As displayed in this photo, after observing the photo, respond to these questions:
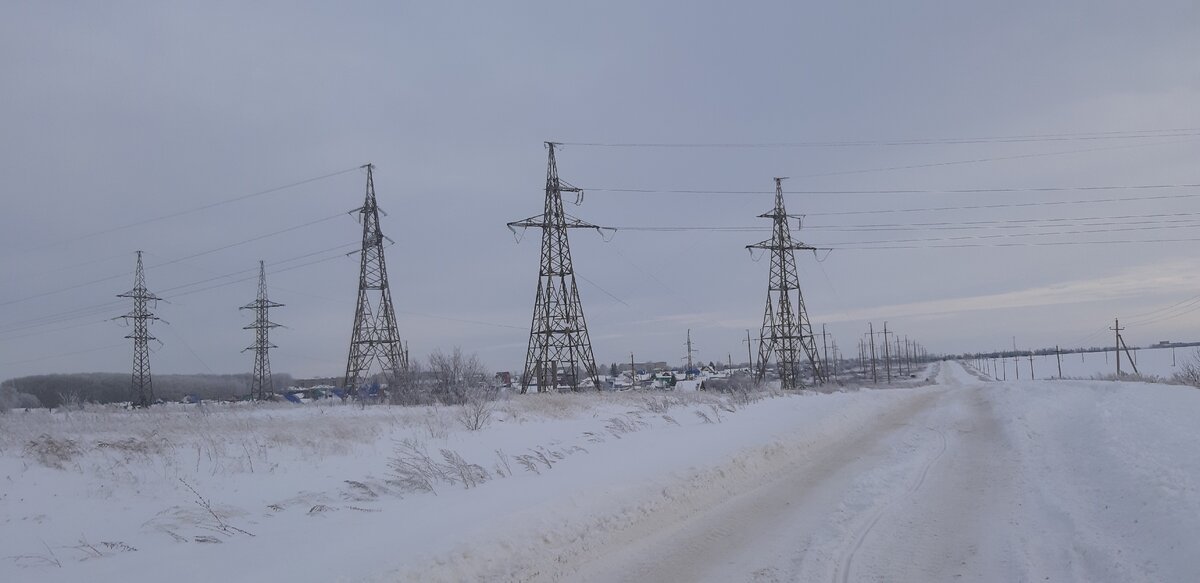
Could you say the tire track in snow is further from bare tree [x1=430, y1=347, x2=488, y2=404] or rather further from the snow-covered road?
bare tree [x1=430, y1=347, x2=488, y2=404]

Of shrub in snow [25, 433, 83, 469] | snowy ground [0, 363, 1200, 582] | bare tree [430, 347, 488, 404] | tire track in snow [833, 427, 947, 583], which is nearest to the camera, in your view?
tire track in snow [833, 427, 947, 583]

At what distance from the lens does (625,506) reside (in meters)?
9.45

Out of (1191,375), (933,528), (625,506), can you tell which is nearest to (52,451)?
(625,506)

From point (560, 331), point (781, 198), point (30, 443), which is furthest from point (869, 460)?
point (781, 198)

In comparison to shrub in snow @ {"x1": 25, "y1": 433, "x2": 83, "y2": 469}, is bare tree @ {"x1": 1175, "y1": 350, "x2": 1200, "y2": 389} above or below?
below

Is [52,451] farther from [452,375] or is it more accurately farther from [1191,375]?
[1191,375]

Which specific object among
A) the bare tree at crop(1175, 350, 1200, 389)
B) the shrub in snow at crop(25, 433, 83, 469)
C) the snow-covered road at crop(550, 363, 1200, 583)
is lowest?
the bare tree at crop(1175, 350, 1200, 389)

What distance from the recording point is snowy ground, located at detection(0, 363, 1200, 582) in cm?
688

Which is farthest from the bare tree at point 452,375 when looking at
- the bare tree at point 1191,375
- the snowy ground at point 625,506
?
the bare tree at point 1191,375

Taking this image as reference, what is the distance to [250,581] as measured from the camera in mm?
6172

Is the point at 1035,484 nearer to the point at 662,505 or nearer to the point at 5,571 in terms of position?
the point at 662,505

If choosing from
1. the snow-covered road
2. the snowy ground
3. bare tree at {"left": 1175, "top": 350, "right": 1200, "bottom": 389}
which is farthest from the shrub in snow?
bare tree at {"left": 1175, "top": 350, "right": 1200, "bottom": 389}

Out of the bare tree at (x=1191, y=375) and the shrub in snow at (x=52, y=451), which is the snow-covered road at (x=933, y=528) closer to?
the shrub in snow at (x=52, y=451)

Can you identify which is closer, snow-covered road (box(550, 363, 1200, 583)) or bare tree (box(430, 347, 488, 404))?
snow-covered road (box(550, 363, 1200, 583))
